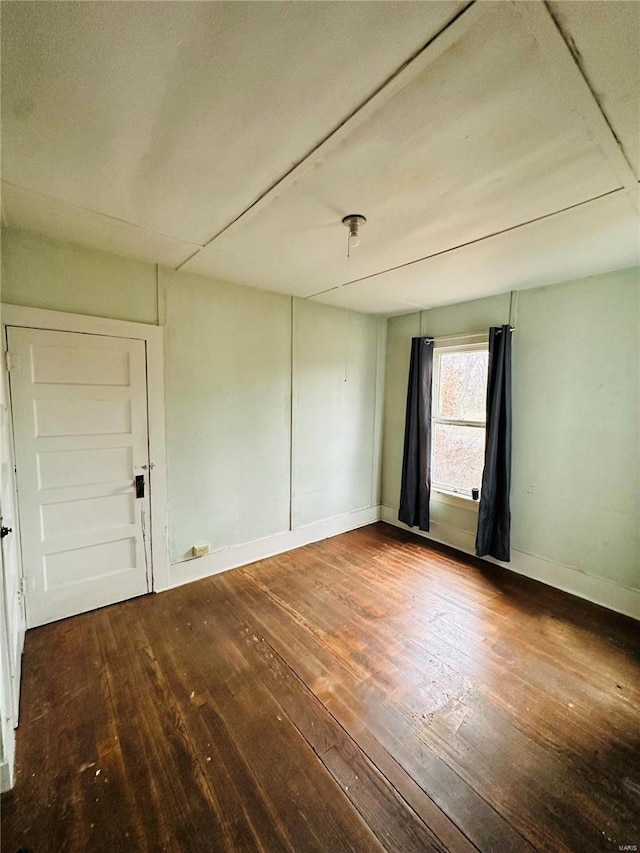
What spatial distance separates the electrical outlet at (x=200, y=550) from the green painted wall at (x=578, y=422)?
283cm

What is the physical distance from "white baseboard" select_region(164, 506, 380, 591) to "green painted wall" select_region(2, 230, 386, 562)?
0.27 ft

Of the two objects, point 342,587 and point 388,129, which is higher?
→ point 388,129

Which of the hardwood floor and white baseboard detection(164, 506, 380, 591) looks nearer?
the hardwood floor

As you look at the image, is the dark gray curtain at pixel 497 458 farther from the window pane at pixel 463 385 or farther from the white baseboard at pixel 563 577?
the window pane at pixel 463 385

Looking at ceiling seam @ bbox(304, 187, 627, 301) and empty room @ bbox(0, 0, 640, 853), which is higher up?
ceiling seam @ bbox(304, 187, 627, 301)

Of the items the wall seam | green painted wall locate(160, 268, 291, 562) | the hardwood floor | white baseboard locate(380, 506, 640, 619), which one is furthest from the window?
green painted wall locate(160, 268, 291, 562)

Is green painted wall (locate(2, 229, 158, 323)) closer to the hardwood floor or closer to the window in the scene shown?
the hardwood floor

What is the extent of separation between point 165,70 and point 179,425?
2160 mm

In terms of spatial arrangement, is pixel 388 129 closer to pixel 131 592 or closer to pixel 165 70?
pixel 165 70

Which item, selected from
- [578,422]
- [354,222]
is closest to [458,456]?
[578,422]

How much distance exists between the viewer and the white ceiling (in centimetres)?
88

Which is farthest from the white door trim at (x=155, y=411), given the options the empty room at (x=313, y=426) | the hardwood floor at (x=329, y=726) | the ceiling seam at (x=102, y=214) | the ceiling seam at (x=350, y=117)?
the ceiling seam at (x=350, y=117)

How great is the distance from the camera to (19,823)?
49.0 inches

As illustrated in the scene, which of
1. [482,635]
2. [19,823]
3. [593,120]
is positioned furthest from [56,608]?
[593,120]
